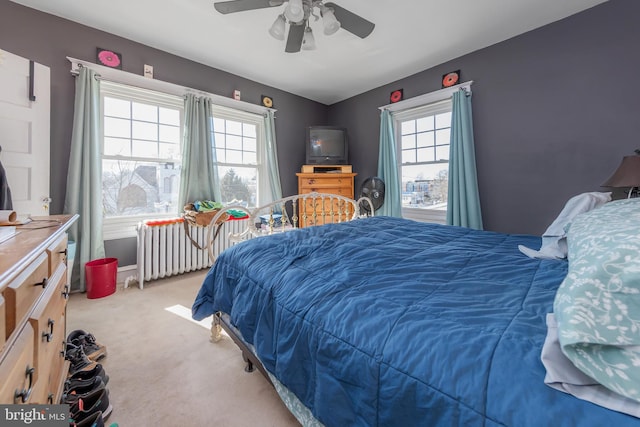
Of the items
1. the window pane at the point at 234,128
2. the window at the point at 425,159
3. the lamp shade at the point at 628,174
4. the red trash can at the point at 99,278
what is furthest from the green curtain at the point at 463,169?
the red trash can at the point at 99,278

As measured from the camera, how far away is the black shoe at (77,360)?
4.36 feet

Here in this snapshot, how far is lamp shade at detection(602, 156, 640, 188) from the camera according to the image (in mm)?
1865

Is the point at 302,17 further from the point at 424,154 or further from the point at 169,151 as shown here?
→ the point at 424,154

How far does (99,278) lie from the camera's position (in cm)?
245

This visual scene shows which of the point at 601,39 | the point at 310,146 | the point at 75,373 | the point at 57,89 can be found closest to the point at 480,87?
the point at 601,39

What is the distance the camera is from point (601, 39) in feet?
7.54

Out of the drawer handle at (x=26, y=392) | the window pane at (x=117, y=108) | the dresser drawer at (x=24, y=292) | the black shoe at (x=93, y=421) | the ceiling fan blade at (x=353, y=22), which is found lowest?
the black shoe at (x=93, y=421)

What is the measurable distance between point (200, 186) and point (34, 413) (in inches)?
112

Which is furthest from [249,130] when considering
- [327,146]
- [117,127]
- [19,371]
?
[19,371]

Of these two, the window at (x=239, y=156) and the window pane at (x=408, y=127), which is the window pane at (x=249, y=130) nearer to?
the window at (x=239, y=156)

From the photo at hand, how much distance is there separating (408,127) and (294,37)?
2.28 m

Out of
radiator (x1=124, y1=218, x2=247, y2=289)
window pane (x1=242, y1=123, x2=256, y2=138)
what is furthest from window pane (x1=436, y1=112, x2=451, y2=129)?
radiator (x1=124, y1=218, x2=247, y2=289)

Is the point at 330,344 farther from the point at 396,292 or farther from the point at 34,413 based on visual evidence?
the point at 34,413

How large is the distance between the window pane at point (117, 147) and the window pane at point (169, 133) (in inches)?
13.7
